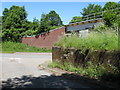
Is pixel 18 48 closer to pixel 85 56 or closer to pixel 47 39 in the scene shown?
pixel 47 39

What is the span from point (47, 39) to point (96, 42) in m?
23.4

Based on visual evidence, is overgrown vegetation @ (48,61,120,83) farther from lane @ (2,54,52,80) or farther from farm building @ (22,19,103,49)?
farm building @ (22,19,103,49)

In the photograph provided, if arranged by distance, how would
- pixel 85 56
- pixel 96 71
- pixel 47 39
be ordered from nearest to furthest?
pixel 96 71, pixel 85 56, pixel 47 39

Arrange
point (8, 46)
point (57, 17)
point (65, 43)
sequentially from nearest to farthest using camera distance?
point (65, 43) → point (8, 46) → point (57, 17)

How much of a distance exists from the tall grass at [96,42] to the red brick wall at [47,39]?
1822 centimetres

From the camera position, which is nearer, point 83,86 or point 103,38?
point 83,86

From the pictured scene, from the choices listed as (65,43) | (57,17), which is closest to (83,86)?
(65,43)

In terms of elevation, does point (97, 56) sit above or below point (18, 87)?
above

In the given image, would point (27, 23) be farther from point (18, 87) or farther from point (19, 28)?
point (18, 87)

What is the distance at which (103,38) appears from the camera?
32.3 feet

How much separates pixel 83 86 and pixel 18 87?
7.85ft

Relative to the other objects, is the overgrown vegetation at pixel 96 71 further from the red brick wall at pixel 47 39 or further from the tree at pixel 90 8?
the tree at pixel 90 8

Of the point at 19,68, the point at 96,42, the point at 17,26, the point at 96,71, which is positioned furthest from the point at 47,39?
the point at 96,71

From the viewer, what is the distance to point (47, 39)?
32.8 meters
